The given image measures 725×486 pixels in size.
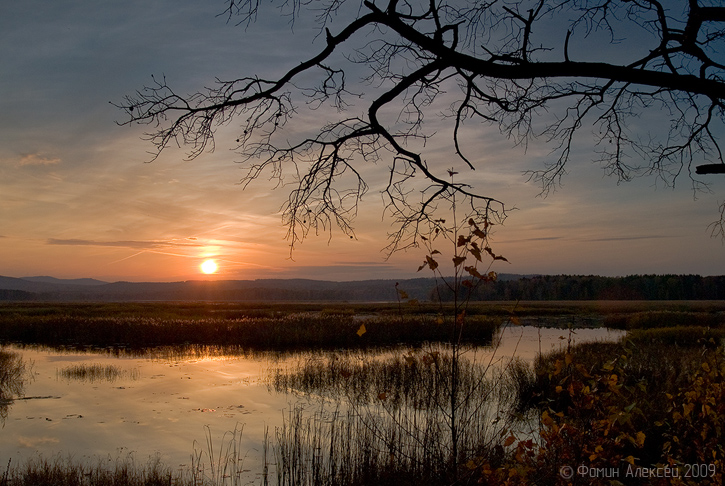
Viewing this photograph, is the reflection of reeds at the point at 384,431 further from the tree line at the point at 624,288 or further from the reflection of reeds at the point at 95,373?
the tree line at the point at 624,288

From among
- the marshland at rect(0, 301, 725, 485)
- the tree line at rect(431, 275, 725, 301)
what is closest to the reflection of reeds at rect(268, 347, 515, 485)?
the marshland at rect(0, 301, 725, 485)

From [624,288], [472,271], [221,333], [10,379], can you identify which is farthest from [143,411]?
[624,288]

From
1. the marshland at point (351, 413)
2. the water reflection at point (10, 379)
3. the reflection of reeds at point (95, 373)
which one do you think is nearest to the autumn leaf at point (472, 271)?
the marshland at point (351, 413)

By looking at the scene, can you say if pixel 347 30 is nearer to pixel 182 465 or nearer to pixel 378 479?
pixel 378 479

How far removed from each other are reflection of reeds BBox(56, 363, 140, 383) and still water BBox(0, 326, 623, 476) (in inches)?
1.2

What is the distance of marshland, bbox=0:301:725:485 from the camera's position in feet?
13.6

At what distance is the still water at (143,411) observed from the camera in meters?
8.24

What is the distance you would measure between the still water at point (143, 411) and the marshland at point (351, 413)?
Result: 2.0 inches

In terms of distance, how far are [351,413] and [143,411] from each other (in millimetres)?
4533

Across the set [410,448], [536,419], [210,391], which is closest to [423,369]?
[536,419]

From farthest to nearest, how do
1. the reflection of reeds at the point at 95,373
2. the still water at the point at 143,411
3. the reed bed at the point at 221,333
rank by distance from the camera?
the reed bed at the point at 221,333, the reflection of reeds at the point at 95,373, the still water at the point at 143,411

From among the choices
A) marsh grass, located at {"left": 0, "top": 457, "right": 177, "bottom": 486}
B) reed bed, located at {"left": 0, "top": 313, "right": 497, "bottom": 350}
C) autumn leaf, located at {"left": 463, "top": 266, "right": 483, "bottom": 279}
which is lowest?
reed bed, located at {"left": 0, "top": 313, "right": 497, "bottom": 350}

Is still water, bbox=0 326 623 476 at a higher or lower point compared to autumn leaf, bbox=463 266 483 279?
lower

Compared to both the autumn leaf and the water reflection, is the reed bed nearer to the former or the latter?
the water reflection
